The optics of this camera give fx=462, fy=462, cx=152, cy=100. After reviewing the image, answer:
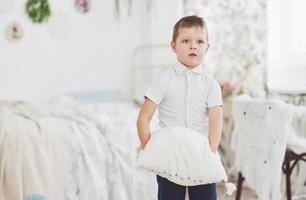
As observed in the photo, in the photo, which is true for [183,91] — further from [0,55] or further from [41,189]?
[0,55]

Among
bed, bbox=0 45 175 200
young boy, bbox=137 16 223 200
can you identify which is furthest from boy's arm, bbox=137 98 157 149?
bed, bbox=0 45 175 200

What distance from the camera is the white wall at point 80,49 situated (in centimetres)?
387

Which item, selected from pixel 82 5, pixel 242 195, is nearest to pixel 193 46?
pixel 242 195

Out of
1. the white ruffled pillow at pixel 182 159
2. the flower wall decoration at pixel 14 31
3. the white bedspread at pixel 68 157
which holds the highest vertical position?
the flower wall decoration at pixel 14 31

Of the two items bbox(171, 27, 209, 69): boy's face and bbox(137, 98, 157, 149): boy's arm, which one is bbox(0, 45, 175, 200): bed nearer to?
bbox(137, 98, 157, 149): boy's arm

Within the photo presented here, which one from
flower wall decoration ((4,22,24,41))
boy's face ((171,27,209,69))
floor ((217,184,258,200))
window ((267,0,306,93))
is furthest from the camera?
flower wall decoration ((4,22,24,41))

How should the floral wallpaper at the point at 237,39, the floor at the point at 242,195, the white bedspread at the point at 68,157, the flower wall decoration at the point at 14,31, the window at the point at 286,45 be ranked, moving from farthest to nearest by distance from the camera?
1. the flower wall decoration at the point at 14,31
2. the floral wallpaper at the point at 237,39
3. the window at the point at 286,45
4. the floor at the point at 242,195
5. the white bedspread at the point at 68,157

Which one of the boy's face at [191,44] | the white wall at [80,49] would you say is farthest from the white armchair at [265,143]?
the white wall at [80,49]

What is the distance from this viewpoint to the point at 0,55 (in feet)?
12.5

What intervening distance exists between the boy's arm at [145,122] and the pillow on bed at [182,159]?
76mm

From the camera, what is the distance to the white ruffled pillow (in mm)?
1360

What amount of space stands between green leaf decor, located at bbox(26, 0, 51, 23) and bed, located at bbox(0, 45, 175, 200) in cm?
116

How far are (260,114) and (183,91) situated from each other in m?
0.97

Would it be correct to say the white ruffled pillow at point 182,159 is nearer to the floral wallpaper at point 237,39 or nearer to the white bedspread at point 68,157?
the white bedspread at point 68,157
